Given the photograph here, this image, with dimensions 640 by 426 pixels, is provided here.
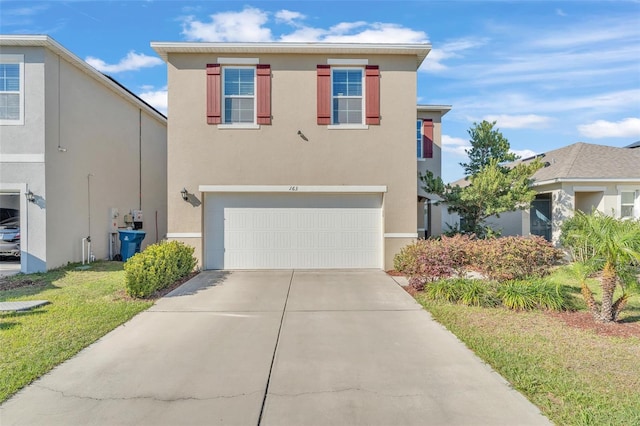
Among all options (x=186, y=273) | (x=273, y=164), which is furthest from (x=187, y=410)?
(x=273, y=164)

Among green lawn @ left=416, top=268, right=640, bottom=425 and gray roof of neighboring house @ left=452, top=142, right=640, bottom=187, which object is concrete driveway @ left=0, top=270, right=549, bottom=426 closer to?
green lawn @ left=416, top=268, right=640, bottom=425

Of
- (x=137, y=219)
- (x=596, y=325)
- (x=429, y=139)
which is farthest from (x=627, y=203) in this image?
(x=137, y=219)

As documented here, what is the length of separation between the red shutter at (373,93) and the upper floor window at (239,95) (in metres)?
3.23

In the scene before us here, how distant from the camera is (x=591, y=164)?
12.8 metres

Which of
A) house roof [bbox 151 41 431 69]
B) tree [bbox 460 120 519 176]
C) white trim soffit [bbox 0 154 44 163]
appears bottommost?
white trim soffit [bbox 0 154 44 163]

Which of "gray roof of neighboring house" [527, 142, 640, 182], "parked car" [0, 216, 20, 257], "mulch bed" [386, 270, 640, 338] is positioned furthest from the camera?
"gray roof of neighboring house" [527, 142, 640, 182]

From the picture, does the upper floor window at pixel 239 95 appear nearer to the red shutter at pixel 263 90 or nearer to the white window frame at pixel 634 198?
the red shutter at pixel 263 90

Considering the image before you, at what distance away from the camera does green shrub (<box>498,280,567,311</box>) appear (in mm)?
6180

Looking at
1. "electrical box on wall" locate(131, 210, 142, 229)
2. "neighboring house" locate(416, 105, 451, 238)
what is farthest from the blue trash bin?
"neighboring house" locate(416, 105, 451, 238)

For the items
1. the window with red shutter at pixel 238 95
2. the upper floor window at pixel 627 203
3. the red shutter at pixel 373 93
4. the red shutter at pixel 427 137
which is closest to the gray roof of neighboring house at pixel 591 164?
the upper floor window at pixel 627 203

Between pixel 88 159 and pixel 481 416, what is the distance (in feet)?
42.0

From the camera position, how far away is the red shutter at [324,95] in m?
9.73

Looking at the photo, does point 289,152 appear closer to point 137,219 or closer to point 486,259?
point 486,259

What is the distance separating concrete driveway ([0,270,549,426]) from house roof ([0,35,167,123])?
27.2ft
